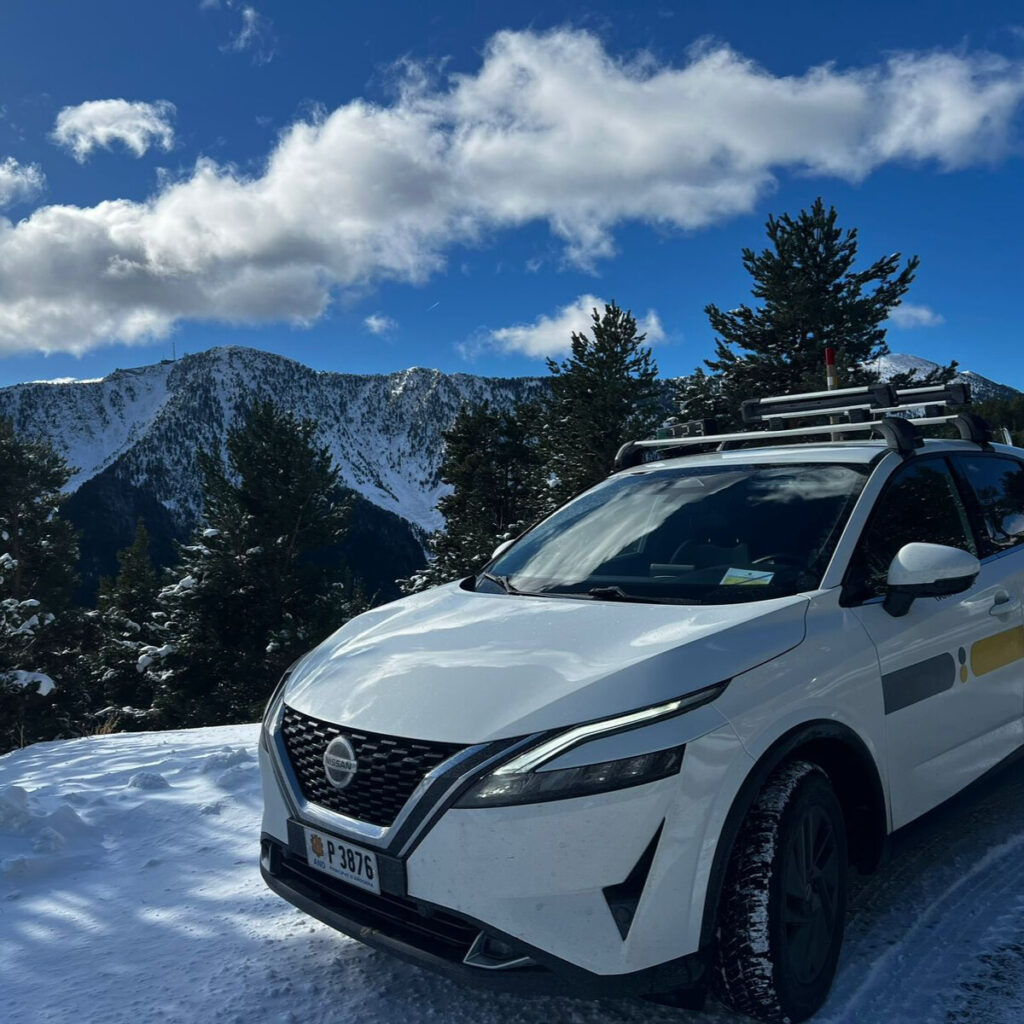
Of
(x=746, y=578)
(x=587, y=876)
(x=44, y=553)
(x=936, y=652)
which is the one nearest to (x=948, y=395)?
(x=936, y=652)

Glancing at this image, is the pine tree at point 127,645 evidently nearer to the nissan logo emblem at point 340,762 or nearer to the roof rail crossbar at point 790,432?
the roof rail crossbar at point 790,432

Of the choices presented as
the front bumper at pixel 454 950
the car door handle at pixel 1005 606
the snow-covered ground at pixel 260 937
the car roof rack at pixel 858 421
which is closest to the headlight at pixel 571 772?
the front bumper at pixel 454 950

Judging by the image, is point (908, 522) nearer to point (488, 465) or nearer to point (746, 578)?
point (746, 578)

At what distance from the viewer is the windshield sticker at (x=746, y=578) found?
286 cm

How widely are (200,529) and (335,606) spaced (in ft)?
17.3

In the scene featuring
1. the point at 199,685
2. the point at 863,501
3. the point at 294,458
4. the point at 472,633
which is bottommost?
the point at 199,685

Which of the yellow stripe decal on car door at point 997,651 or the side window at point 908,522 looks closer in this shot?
the side window at point 908,522

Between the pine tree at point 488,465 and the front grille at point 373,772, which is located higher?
the pine tree at point 488,465

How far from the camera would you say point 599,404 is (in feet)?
90.9

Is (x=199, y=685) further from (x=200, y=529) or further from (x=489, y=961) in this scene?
(x=489, y=961)

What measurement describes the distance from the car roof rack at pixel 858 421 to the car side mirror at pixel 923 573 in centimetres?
68

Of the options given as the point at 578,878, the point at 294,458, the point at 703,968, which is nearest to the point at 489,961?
the point at 578,878

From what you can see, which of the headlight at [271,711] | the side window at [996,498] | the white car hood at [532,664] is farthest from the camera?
the side window at [996,498]

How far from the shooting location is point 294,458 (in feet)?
103
